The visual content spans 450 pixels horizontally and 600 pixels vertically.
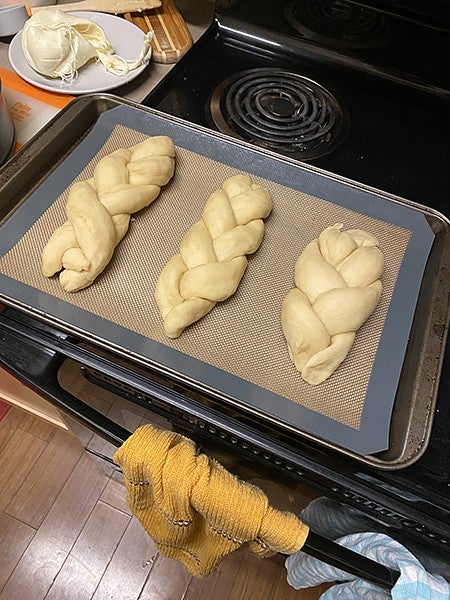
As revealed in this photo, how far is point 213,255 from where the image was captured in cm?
65

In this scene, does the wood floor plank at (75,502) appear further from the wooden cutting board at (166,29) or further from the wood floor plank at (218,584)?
the wooden cutting board at (166,29)

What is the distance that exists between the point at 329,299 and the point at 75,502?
92 centimetres

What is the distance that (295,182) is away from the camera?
0.76 metres

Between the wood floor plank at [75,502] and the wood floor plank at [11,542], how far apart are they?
4cm

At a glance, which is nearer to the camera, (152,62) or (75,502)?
(152,62)

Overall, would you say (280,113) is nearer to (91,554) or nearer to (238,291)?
(238,291)

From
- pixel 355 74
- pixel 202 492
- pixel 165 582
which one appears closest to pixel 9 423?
pixel 165 582

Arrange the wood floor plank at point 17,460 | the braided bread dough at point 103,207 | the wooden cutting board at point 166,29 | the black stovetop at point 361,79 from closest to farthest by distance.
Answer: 1. the braided bread dough at point 103,207
2. the black stovetop at point 361,79
3. the wooden cutting board at point 166,29
4. the wood floor plank at point 17,460

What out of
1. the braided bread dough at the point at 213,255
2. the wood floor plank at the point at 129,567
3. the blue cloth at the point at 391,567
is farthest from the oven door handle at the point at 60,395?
the wood floor plank at the point at 129,567

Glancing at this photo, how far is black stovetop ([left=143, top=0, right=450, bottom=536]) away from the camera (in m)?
0.80

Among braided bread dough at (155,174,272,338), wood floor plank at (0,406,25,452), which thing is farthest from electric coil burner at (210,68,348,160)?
wood floor plank at (0,406,25,452)

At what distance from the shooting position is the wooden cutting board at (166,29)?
92 centimetres

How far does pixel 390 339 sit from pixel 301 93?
1.55 feet

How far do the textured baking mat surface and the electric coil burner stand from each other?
0.21 ft
